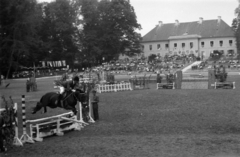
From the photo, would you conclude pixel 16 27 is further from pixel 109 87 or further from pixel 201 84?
pixel 201 84

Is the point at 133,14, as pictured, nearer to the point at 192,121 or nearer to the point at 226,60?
the point at 226,60

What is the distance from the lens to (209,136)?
10.3 meters

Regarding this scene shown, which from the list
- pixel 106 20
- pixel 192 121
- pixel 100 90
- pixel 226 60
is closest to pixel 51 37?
pixel 106 20

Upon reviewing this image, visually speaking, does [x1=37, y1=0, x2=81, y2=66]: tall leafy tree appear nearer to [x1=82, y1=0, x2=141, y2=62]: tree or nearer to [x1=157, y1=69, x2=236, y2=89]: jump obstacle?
[x1=82, y1=0, x2=141, y2=62]: tree

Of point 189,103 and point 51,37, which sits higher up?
point 51,37

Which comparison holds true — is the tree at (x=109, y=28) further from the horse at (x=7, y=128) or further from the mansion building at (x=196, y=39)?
the horse at (x=7, y=128)

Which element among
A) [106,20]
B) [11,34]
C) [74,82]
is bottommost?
[74,82]

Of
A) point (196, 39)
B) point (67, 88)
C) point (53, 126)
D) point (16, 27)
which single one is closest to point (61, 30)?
point (16, 27)

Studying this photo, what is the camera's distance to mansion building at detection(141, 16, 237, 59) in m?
77.0

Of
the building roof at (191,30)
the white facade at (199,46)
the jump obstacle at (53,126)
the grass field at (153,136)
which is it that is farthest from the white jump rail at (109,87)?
the building roof at (191,30)

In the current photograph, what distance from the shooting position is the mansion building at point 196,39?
77.0m

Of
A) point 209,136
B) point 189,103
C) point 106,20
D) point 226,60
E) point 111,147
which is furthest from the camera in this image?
point 106,20

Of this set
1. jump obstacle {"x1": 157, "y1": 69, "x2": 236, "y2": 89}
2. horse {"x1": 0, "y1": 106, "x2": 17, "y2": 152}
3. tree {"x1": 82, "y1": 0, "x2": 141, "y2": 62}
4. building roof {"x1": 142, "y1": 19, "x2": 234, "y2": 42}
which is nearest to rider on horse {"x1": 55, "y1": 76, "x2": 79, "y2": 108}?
horse {"x1": 0, "y1": 106, "x2": 17, "y2": 152}

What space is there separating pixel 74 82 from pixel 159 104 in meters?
6.59
